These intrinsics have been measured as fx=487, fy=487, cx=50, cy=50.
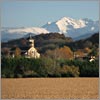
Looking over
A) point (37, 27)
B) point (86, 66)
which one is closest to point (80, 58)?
point (86, 66)

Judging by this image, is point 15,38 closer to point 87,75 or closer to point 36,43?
point 36,43

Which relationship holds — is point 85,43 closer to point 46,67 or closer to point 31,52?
point 46,67

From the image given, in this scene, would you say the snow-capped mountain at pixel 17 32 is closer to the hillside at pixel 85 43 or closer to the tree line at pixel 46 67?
the tree line at pixel 46 67

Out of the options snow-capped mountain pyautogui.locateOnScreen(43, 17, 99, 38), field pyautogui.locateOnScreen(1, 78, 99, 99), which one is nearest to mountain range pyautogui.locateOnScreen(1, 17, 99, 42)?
snow-capped mountain pyautogui.locateOnScreen(43, 17, 99, 38)

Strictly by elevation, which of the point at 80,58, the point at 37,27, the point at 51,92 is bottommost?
the point at 51,92

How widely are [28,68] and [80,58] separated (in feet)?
3.35

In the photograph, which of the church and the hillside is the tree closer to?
the church

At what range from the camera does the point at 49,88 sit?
8.84m

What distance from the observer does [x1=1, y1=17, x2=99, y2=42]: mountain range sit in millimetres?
8343

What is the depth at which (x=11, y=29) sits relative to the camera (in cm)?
827

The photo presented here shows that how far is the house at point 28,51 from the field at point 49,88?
47cm

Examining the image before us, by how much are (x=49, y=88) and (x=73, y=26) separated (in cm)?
124

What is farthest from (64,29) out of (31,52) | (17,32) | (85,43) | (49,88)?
(49,88)

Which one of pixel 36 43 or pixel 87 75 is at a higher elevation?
pixel 36 43
